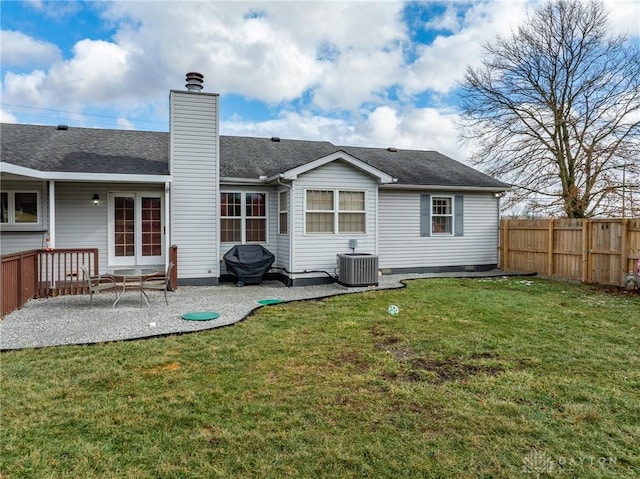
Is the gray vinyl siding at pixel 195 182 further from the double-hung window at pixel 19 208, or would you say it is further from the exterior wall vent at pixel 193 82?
the double-hung window at pixel 19 208

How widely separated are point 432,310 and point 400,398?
3842 mm

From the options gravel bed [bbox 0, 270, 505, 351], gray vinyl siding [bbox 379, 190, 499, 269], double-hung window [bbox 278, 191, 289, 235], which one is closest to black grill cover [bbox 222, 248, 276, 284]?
→ gravel bed [bbox 0, 270, 505, 351]

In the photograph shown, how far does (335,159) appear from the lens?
10.1 meters

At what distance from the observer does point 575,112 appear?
643 inches

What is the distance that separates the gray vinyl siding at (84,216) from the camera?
951 cm

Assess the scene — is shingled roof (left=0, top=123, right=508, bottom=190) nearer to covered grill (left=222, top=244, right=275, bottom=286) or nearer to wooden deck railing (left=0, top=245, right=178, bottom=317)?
covered grill (left=222, top=244, right=275, bottom=286)

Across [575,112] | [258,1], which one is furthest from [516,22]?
[258,1]

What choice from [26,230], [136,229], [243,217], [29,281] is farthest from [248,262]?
[26,230]

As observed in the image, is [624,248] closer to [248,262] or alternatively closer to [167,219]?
[248,262]

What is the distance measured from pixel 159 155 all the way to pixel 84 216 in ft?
8.63

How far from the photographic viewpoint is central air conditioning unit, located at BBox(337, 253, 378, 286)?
972cm

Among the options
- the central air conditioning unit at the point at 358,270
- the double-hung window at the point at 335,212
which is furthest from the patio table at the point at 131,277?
the central air conditioning unit at the point at 358,270

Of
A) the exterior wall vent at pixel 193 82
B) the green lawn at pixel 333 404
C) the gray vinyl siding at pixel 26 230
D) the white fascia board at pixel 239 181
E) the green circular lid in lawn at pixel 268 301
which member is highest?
the exterior wall vent at pixel 193 82

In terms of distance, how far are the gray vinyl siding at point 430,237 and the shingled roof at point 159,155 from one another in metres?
0.63
